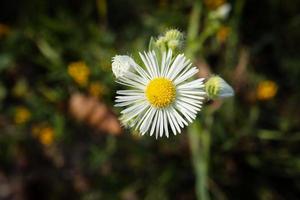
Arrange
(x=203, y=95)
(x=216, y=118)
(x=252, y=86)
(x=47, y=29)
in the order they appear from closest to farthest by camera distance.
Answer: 1. (x=203, y=95)
2. (x=216, y=118)
3. (x=252, y=86)
4. (x=47, y=29)

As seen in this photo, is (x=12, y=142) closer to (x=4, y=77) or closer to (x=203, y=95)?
(x=4, y=77)

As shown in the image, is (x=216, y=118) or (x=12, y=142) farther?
(x=12, y=142)

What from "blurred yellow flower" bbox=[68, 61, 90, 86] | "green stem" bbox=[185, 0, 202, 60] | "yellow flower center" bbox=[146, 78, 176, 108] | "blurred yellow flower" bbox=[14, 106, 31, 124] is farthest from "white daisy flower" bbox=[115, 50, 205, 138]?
"blurred yellow flower" bbox=[14, 106, 31, 124]

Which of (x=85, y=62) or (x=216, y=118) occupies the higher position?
(x=85, y=62)

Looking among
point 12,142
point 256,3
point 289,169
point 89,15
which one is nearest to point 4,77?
point 12,142

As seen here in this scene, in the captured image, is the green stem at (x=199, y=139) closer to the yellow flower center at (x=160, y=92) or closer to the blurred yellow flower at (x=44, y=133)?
the yellow flower center at (x=160, y=92)

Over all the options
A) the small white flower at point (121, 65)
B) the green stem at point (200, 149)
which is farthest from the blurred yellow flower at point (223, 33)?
the small white flower at point (121, 65)

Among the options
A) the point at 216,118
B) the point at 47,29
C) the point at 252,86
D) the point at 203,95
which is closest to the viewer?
the point at 203,95
